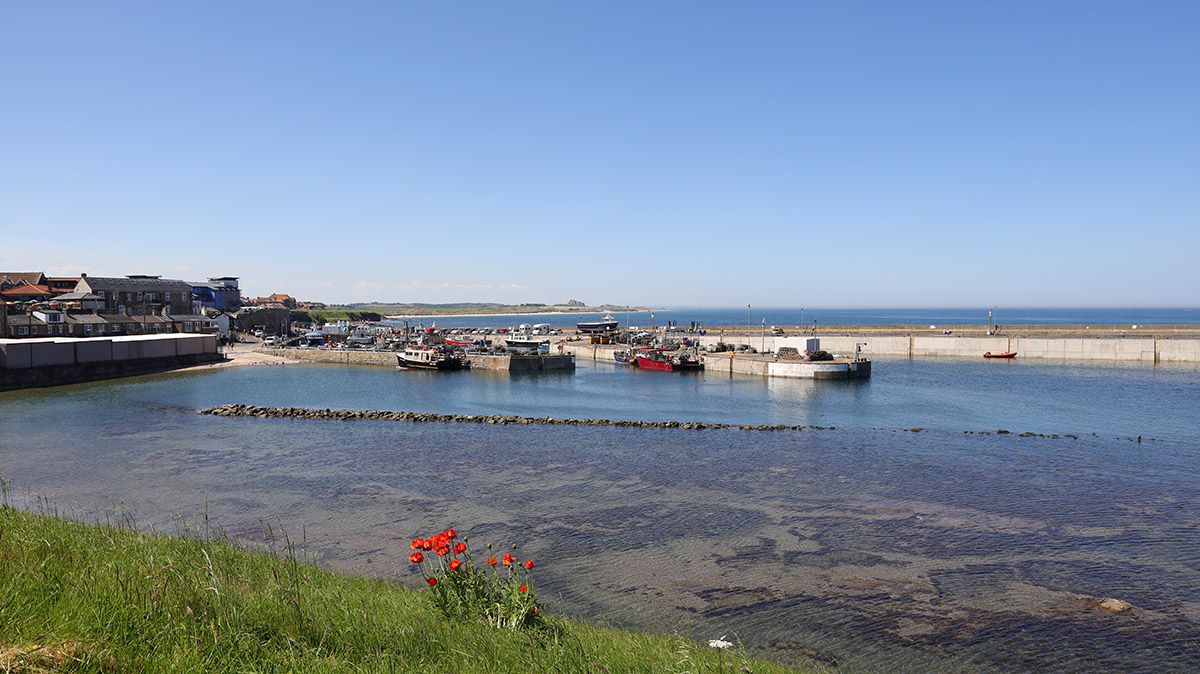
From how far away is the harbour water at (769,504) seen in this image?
13.8 meters

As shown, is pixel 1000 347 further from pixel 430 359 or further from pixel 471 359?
pixel 430 359

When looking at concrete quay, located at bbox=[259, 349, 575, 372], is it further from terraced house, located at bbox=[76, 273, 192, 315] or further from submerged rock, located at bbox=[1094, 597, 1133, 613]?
submerged rock, located at bbox=[1094, 597, 1133, 613]

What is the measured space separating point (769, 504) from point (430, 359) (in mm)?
60263

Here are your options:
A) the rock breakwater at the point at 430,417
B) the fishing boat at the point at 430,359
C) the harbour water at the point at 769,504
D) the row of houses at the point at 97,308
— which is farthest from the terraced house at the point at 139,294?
the rock breakwater at the point at 430,417

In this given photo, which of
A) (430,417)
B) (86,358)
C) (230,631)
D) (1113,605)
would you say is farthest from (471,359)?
(230,631)

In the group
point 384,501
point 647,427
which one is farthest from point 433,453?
point 647,427

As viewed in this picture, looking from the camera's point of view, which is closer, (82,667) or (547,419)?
(82,667)

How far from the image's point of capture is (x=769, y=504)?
22.8m

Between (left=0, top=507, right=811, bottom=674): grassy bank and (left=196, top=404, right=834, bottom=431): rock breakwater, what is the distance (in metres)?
29.1

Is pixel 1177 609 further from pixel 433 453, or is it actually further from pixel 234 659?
pixel 433 453

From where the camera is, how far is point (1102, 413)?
4425cm

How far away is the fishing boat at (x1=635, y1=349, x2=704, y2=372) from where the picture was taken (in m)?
76.2

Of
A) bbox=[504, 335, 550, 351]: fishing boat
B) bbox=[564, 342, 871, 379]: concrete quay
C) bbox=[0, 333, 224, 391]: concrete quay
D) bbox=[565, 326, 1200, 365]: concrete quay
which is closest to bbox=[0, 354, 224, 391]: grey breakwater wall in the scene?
bbox=[0, 333, 224, 391]: concrete quay

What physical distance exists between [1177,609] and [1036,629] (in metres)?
3.89
